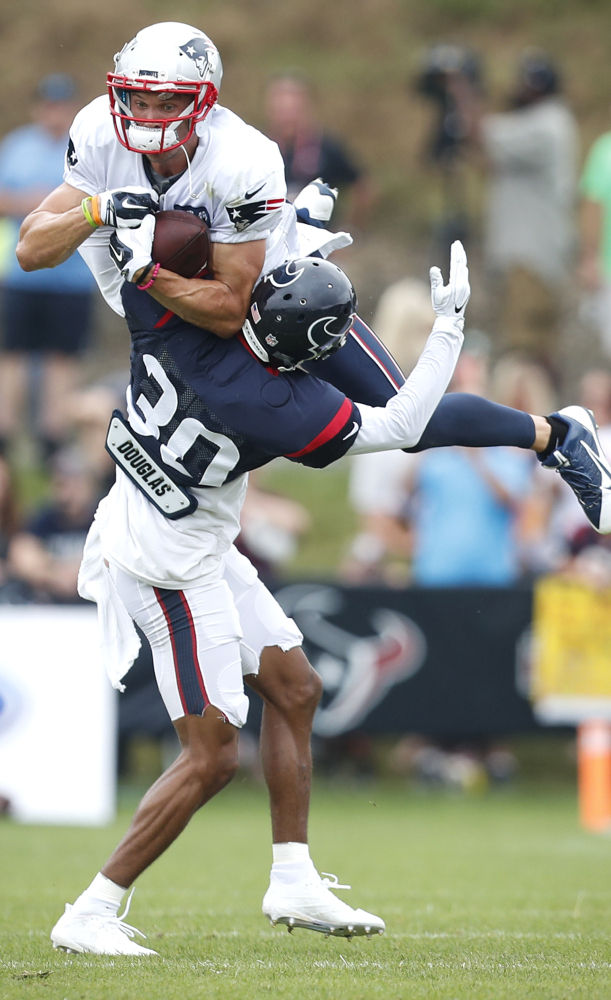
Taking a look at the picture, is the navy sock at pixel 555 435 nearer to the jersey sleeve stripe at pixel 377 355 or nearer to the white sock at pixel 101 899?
the jersey sleeve stripe at pixel 377 355

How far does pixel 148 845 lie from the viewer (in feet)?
15.6

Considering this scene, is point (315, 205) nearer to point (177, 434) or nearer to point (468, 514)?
point (177, 434)

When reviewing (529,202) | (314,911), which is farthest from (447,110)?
(314,911)

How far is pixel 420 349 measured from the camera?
9.62 metres

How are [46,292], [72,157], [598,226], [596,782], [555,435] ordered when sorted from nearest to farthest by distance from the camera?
1. [72,157]
2. [555,435]
3. [596,782]
4. [46,292]
5. [598,226]

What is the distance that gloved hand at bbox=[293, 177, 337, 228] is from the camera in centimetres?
532

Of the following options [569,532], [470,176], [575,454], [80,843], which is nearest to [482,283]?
[470,176]

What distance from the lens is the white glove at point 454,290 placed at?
16.1ft

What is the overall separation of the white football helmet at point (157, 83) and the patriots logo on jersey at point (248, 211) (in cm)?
27

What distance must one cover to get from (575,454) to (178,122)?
1.83m

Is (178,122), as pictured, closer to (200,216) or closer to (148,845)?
(200,216)

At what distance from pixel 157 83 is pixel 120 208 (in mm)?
436

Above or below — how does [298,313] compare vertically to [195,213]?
below

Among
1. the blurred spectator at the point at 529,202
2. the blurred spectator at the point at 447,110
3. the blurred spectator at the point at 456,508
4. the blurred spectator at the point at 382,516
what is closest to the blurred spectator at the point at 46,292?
the blurred spectator at the point at 382,516
